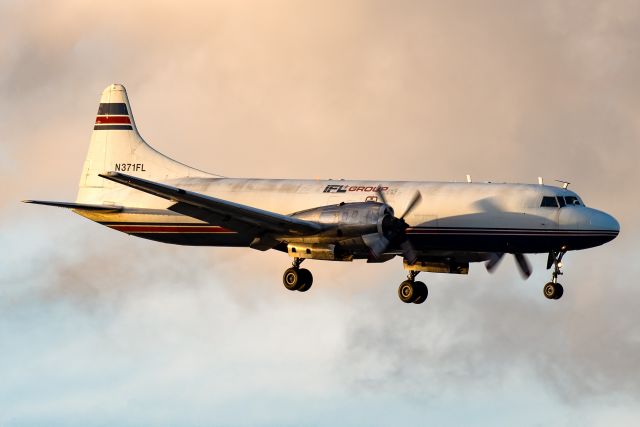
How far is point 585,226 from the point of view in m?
46.8

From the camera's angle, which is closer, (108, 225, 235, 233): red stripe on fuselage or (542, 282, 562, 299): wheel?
(542, 282, 562, 299): wheel

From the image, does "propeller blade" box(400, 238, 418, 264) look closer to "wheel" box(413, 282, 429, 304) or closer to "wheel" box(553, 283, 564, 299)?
"wheel" box(413, 282, 429, 304)

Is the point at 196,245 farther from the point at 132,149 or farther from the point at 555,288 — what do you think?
the point at 555,288

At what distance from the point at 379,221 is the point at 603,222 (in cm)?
805

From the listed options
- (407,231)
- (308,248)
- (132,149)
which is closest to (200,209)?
(308,248)

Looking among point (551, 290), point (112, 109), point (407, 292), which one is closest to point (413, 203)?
point (407, 292)

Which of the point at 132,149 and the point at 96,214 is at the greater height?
the point at 132,149

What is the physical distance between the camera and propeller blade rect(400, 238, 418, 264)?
48.5 m

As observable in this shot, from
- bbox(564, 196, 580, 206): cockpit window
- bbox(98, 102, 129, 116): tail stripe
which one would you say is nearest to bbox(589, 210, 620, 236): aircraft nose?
bbox(564, 196, 580, 206): cockpit window

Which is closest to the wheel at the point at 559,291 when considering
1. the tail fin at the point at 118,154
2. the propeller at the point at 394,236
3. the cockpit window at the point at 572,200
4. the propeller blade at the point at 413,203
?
the cockpit window at the point at 572,200

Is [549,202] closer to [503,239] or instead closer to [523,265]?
[503,239]

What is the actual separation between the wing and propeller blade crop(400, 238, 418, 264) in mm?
3525

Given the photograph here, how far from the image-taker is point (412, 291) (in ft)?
171

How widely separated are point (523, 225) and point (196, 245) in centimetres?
1357
